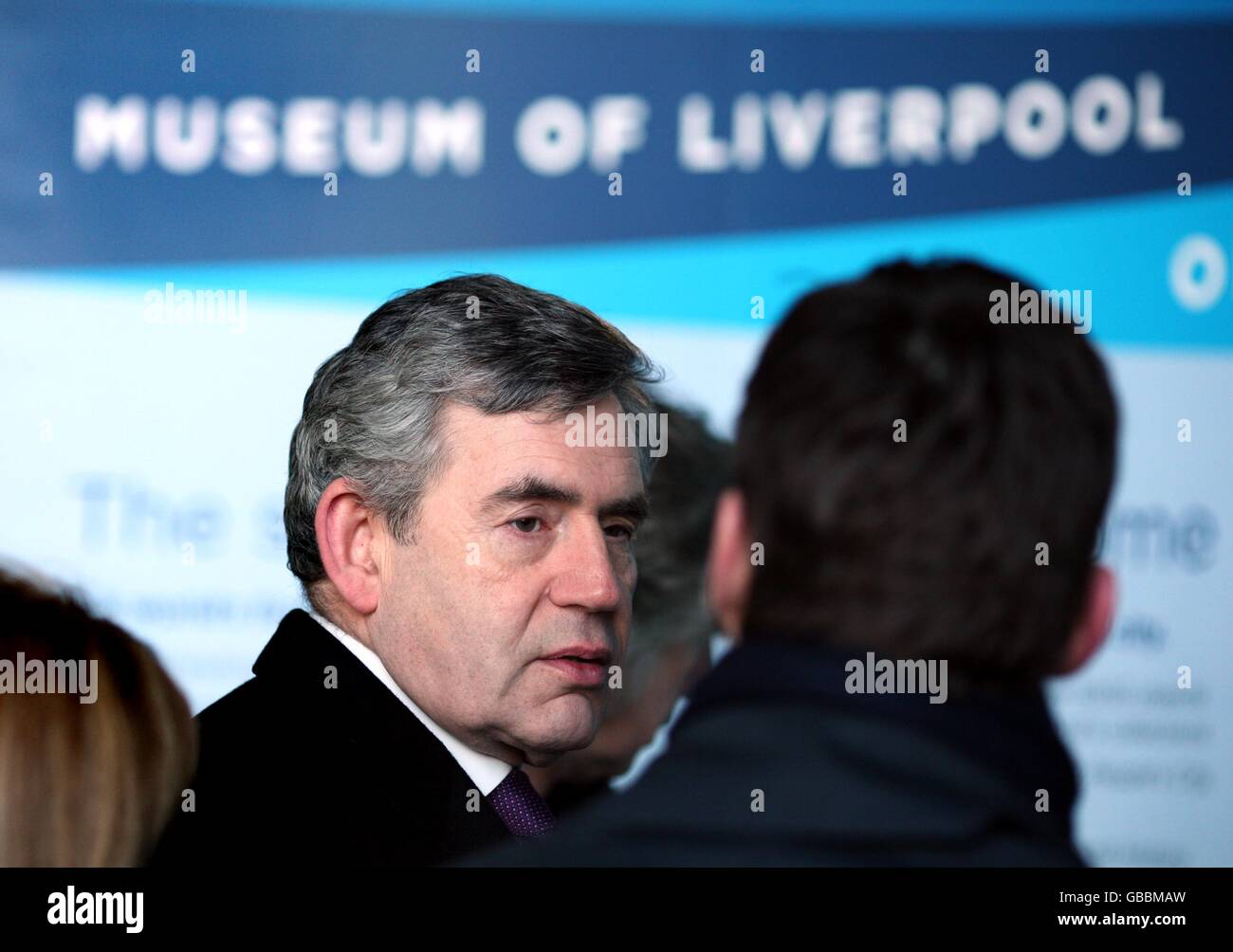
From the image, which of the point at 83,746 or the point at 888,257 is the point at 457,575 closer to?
the point at 83,746

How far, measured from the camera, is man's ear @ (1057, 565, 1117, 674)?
1028 mm

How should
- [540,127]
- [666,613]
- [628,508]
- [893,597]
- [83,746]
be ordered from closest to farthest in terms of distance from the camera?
1. [893,597]
2. [83,746]
3. [628,508]
4. [540,127]
5. [666,613]

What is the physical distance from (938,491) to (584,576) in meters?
1.01

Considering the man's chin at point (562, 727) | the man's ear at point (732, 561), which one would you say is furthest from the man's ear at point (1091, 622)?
the man's chin at point (562, 727)

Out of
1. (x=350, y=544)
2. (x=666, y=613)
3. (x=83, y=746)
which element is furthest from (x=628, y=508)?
(x=83, y=746)

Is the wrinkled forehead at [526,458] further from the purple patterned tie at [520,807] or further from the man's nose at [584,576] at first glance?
Answer: the purple patterned tie at [520,807]

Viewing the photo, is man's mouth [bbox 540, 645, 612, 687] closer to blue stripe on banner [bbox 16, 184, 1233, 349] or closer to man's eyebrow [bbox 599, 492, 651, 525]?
man's eyebrow [bbox 599, 492, 651, 525]

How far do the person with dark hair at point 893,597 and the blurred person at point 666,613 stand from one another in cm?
145

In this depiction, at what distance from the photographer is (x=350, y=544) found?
6.63 feet

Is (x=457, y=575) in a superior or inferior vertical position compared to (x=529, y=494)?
inferior

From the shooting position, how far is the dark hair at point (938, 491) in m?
1.01

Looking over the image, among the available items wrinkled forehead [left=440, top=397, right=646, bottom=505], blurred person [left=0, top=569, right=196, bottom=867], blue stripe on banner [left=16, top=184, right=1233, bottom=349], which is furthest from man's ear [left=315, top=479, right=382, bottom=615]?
blue stripe on banner [left=16, top=184, right=1233, bottom=349]
